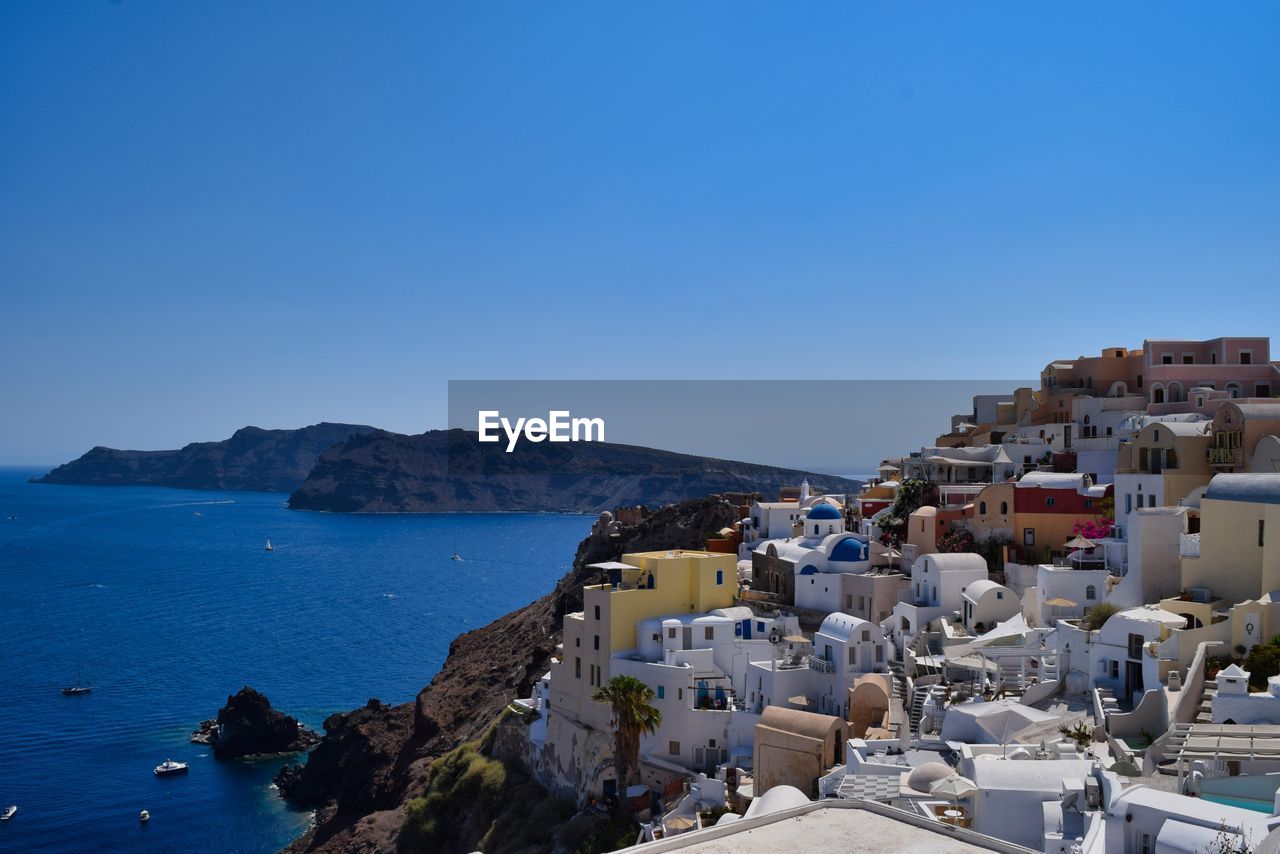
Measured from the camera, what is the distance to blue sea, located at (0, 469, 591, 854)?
52.4m

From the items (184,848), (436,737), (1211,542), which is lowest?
(184,848)

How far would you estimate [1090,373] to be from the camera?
51062 mm

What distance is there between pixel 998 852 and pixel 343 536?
19011 cm

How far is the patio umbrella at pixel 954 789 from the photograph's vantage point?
755 inches

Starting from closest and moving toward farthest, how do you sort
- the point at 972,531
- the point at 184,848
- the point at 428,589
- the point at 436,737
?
the point at 972,531
the point at 184,848
the point at 436,737
the point at 428,589

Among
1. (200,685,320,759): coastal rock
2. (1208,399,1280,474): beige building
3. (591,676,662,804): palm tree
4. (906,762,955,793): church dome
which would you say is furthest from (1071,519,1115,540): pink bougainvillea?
(200,685,320,759): coastal rock

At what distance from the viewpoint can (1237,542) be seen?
25547 millimetres

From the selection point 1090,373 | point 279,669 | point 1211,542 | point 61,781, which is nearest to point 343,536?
point 279,669

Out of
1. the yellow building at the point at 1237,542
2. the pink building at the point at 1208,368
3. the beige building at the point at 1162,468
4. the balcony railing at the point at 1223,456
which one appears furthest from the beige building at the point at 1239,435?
the pink building at the point at 1208,368

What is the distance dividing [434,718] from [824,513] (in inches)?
936

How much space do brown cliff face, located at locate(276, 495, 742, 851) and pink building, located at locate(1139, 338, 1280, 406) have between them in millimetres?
23221

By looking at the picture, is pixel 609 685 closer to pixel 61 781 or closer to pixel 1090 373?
pixel 1090 373

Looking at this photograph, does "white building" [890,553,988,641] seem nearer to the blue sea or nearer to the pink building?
the pink building

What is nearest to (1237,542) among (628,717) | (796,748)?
(796,748)
